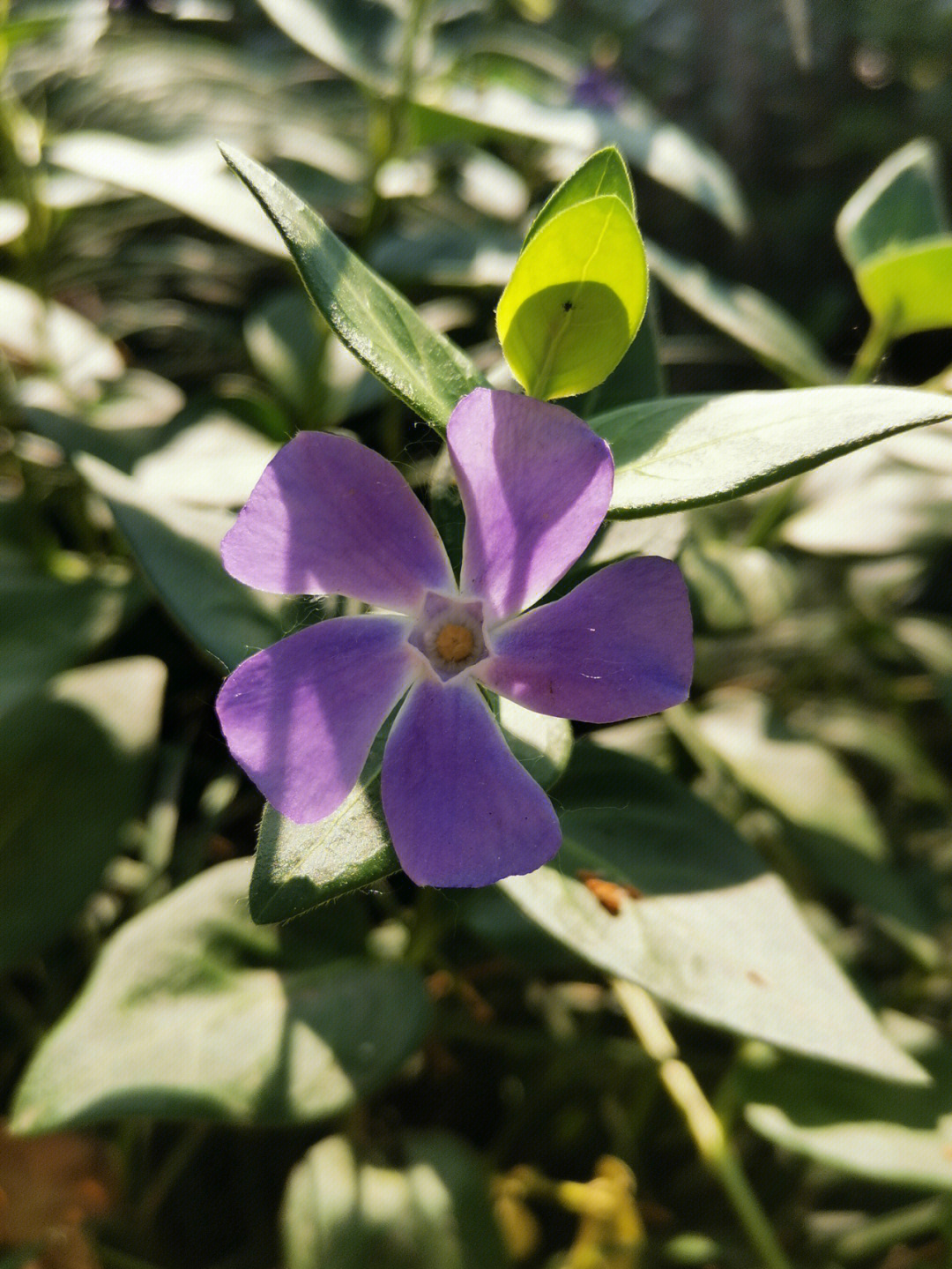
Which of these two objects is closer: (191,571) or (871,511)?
Result: (191,571)

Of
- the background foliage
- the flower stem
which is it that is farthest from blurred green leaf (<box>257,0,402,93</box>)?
the flower stem

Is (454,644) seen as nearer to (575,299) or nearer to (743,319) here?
(575,299)

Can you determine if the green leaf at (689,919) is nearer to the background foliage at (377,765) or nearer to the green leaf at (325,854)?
the background foliage at (377,765)

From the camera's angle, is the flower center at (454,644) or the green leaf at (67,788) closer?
the flower center at (454,644)

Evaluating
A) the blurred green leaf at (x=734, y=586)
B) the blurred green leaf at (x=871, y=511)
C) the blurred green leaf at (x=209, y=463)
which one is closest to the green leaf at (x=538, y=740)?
the blurred green leaf at (x=734, y=586)

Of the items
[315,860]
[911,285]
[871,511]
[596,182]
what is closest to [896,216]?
[911,285]

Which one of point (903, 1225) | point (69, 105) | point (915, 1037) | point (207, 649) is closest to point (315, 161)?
point (69, 105)
